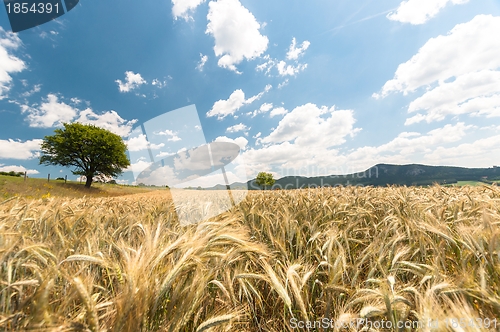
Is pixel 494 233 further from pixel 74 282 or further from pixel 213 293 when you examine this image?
pixel 74 282

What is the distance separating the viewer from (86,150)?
36.8 meters

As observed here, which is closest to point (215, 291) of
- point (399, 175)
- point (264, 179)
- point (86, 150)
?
point (86, 150)

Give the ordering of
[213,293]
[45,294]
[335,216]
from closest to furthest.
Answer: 1. [45,294]
2. [213,293]
3. [335,216]

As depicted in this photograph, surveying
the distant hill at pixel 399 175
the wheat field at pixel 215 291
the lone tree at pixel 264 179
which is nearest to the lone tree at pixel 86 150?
the wheat field at pixel 215 291

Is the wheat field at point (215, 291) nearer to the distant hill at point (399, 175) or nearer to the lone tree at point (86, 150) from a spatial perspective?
the lone tree at point (86, 150)

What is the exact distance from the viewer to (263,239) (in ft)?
8.65

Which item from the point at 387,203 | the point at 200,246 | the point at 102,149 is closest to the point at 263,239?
the point at 200,246

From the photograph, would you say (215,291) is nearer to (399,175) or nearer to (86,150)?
(86,150)

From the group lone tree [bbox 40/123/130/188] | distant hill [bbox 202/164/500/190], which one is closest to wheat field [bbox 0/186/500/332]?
lone tree [bbox 40/123/130/188]

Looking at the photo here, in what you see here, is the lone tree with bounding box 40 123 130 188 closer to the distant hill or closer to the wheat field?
Result: the wheat field

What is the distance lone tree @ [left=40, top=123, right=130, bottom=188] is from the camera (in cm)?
3569

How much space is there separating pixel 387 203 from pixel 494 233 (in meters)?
2.62

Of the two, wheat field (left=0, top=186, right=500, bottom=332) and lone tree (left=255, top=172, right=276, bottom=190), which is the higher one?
lone tree (left=255, top=172, right=276, bottom=190)

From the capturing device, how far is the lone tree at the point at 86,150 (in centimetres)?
3569
